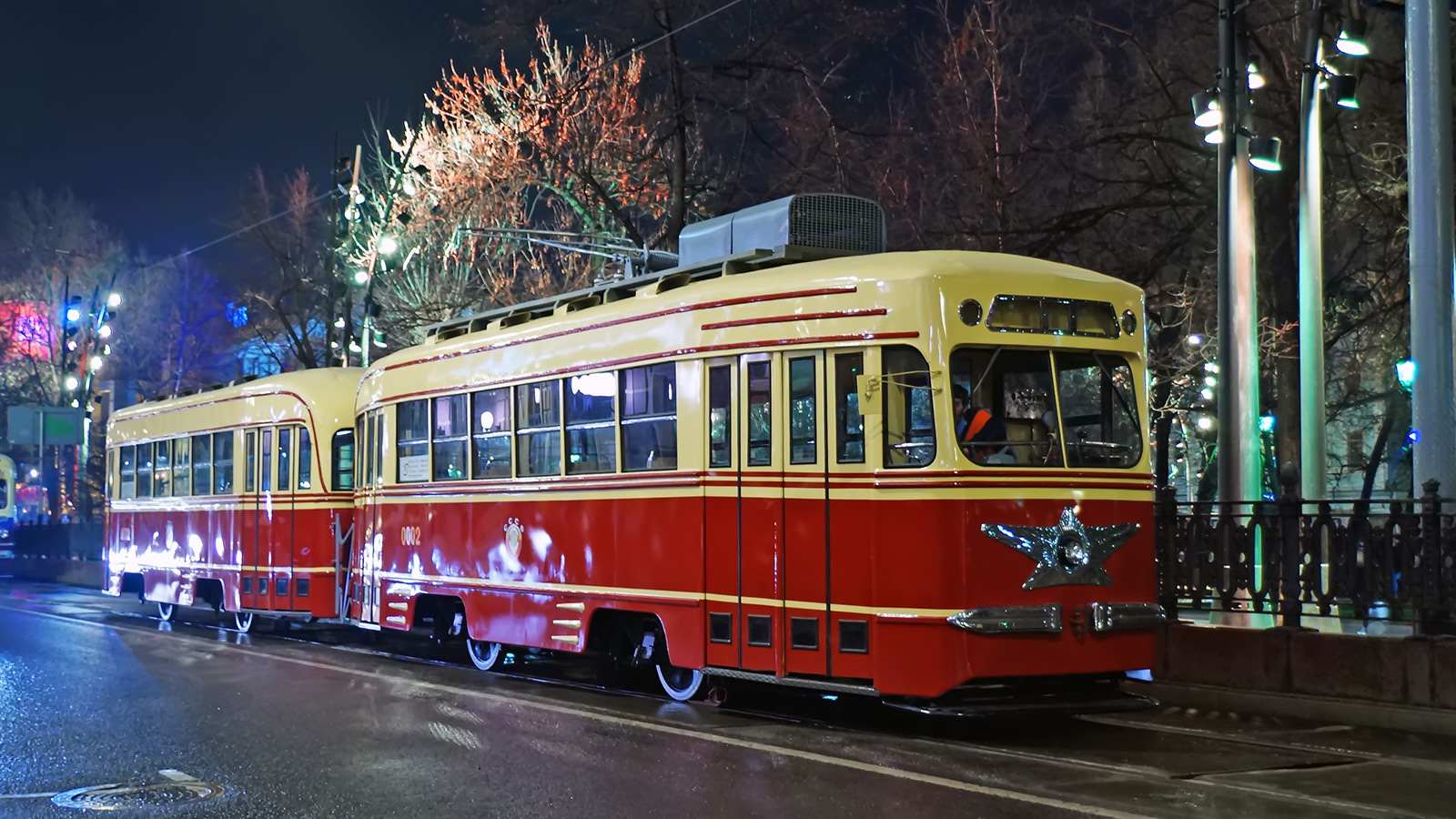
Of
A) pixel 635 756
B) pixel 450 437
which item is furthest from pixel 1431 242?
pixel 450 437

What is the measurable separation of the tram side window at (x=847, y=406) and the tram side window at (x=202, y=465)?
1286 cm

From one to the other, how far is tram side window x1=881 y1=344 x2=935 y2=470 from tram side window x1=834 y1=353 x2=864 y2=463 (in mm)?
231

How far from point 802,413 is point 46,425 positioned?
36.0 metres

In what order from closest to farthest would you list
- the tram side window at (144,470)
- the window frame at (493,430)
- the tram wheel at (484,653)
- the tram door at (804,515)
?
the tram door at (804,515), the window frame at (493,430), the tram wheel at (484,653), the tram side window at (144,470)

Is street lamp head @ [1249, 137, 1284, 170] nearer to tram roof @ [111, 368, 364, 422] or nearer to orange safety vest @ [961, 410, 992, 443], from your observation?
orange safety vest @ [961, 410, 992, 443]

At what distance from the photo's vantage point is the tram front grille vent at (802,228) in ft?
39.8

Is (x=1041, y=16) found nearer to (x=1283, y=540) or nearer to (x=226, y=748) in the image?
→ (x=1283, y=540)

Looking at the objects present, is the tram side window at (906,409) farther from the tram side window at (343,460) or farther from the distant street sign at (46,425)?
the distant street sign at (46,425)

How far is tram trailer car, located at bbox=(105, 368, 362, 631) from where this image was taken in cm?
1791

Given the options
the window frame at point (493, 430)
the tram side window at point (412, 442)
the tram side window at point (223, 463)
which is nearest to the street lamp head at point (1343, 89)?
the window frame at point (493, 430)

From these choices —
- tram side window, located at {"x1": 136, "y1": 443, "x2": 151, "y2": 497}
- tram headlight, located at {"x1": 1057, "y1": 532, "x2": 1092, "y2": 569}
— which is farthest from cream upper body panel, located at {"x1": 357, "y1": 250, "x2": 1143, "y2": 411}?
tram side window, located at {"x1": 136, "y1": 443, "x2": 151, "y2": 497}

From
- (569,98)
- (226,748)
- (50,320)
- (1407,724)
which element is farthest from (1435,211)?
(50,320)

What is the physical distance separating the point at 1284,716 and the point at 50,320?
191 feet

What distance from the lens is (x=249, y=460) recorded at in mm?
19312
